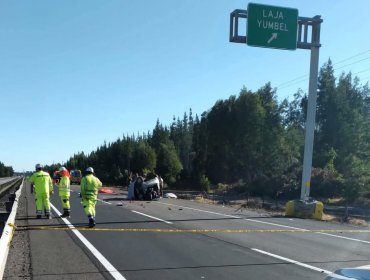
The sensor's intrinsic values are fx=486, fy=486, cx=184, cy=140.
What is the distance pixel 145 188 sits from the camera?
101 feet

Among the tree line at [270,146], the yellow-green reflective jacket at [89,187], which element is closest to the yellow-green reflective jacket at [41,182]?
the yellow-green reflective jacket at [89,187]

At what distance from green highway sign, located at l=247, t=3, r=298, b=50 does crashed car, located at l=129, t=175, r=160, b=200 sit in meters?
Answer: 13.1

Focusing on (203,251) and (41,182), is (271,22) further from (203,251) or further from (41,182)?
(203,251)

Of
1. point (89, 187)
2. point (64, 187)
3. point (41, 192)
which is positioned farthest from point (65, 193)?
point (89, 187)

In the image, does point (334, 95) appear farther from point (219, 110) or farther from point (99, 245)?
point (99, 245)

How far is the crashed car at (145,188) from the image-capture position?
101 ft

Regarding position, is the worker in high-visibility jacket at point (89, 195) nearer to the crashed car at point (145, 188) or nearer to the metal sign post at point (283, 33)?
the metal sign post at point (283, 33)

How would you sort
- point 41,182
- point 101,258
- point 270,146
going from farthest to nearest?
point 270,146 < point 41,182 < point 101,258

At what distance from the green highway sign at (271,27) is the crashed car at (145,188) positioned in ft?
43.0

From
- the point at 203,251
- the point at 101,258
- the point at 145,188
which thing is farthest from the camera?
the point at 145,188

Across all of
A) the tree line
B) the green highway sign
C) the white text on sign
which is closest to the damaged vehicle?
the green highway sign

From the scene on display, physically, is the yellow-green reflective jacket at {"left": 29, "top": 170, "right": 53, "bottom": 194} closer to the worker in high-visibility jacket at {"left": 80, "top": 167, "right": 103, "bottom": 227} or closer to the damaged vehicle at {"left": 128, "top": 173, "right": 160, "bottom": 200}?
the worker in high-visibility jacket at {"left": 80, "top": 167, "right": 103, "bottom": 227}

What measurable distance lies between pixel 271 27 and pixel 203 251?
1353 centimetres

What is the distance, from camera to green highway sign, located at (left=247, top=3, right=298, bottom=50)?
2120 centimetres
